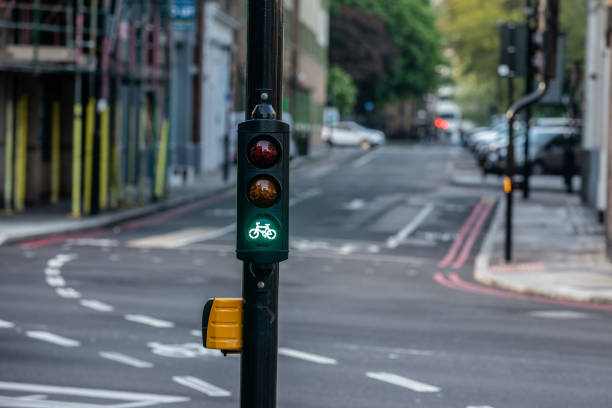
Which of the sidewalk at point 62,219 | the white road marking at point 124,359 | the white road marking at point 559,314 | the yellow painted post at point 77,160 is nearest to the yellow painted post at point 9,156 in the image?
the sidewalk at point 62,219

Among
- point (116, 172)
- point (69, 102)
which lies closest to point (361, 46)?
point (69, 102)

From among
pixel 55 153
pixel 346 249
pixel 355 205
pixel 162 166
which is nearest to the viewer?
pixel 346 249

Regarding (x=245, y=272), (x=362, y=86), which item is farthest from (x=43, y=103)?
(x=362, y=86)

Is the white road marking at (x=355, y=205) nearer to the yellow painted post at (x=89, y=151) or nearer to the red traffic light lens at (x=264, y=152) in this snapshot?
the yellow painted post at (x=89, y=151)

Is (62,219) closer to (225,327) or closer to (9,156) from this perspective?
(9,156)

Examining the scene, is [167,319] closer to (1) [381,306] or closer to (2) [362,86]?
(1) [381,306]

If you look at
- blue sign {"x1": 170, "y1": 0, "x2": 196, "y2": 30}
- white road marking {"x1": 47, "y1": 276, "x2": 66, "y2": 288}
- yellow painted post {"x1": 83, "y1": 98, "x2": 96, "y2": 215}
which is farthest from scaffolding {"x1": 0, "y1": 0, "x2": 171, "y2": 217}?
white road marking {"x1": 47, "y1": 276, "x2": 66, "y2": 288}

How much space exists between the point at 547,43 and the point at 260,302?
12.9m

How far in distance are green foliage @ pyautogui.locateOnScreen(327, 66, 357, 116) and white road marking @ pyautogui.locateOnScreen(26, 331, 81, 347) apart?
258 ft

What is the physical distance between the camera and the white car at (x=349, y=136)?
7494cm

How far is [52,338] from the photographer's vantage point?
11.1 m

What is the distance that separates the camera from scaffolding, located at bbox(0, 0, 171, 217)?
984 inches

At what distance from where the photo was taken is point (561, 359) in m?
10.5

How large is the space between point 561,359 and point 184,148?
110 ft
